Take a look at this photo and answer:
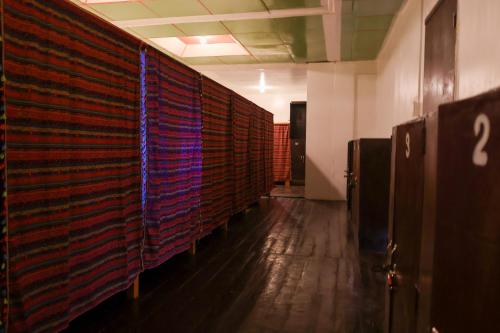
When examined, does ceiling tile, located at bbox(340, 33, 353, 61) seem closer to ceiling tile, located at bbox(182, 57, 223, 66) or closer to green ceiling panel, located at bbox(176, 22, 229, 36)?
green ceiling panel, located at bbox(176, 22, 229, 36)

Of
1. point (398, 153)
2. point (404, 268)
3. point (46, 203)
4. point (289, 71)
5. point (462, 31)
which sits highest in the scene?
point (289, 71)

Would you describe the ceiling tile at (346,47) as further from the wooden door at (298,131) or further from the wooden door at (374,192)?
the wooden door at (374,192)

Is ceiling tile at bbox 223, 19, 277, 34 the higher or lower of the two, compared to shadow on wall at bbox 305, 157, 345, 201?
higher

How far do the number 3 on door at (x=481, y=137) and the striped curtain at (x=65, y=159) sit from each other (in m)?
1.60

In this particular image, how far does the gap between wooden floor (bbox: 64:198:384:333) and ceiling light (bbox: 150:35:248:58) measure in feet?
12.5

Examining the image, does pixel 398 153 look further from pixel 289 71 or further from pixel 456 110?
pixel 289 71

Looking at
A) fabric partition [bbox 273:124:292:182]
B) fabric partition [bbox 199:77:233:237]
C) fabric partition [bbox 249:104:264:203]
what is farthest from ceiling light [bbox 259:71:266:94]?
fabric partition [bbox 199:77:233:237]

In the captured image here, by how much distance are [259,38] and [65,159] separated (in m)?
4.57

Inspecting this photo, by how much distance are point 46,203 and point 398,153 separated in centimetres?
155

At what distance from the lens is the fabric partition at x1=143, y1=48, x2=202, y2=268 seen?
2.52 metres

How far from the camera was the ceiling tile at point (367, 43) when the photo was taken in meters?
5.16

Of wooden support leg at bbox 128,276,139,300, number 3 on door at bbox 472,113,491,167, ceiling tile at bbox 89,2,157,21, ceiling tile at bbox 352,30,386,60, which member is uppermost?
ceiling tile at bbox 89,2,157,21

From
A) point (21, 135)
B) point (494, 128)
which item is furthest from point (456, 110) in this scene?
point (21, 135)

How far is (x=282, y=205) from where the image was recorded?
636 centimetres
